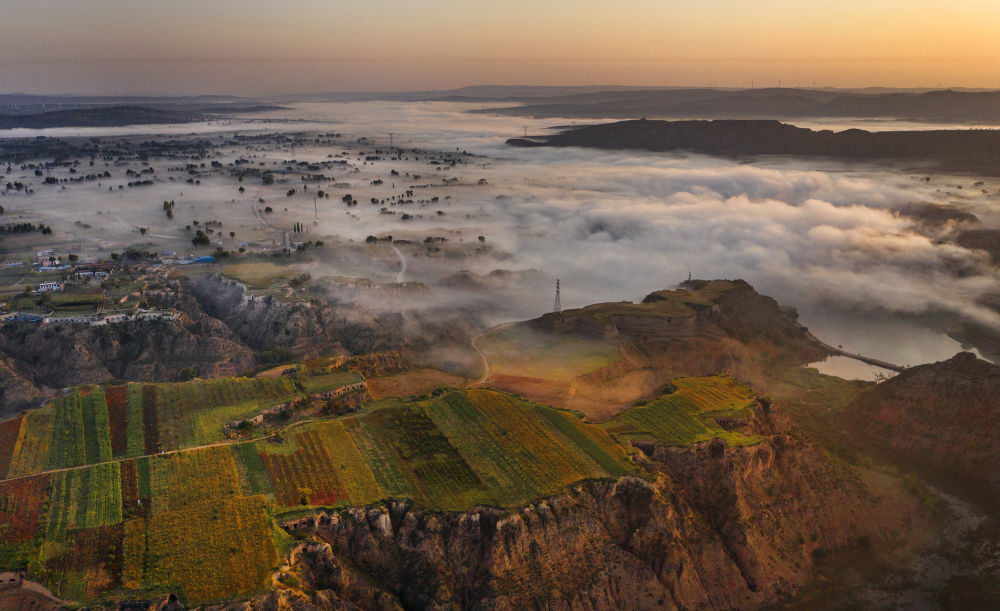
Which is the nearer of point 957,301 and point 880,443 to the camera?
point 880,443

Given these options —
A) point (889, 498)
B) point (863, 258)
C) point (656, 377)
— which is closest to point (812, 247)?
point (863, 258)

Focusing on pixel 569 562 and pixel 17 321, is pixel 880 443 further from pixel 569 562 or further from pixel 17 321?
pixel 17 321

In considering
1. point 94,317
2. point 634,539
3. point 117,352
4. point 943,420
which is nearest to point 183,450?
point 634,539

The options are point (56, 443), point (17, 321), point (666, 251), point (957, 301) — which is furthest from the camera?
point (666, 251)

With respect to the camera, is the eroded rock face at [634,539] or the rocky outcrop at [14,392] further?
the rocky outcrop at [14,392]

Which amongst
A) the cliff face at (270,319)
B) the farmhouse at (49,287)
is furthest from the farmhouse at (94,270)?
the cliff face at (270,319)

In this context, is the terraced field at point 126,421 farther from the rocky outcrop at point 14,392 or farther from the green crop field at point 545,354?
the green crop field at point 545,354
